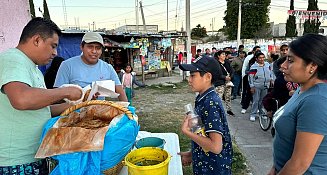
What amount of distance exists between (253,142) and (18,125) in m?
4.43

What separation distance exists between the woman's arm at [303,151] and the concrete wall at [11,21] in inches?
140

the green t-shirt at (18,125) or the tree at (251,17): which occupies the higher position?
the tree at (251,17)

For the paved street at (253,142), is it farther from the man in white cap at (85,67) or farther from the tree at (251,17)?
the tree at (251,17)

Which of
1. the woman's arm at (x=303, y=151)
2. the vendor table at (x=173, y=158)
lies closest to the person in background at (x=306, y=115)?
the woman's arm at (x=303, y=151)

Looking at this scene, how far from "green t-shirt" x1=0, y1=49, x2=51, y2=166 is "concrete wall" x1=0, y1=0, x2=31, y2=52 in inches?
92.9

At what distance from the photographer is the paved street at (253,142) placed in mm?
3839

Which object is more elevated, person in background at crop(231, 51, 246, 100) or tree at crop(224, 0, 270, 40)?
tree at crop(224, 0, 270, 40)

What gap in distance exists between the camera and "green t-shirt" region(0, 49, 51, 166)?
4.23 feet

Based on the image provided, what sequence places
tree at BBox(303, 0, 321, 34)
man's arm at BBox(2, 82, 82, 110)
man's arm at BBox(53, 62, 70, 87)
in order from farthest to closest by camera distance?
tree at BBox(303, 0, 321, 34), man's arm at BBox(53, 62, 70, 87), man's arm at BBox(2, 82, 82, 110)

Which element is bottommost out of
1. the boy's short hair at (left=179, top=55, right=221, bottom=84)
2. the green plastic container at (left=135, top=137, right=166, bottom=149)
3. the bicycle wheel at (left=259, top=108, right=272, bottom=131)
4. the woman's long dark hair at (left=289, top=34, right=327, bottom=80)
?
the bicycle wheel at (left=259, top=108, right=272, bottom=131)

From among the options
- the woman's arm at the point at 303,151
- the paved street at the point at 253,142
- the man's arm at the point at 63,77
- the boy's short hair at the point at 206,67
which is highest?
the boy's short hair at the point at 206,67

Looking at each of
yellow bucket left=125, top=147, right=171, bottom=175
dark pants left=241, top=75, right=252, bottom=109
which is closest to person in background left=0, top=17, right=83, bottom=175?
yellow bucket left=125, top=147, right=171, bottom=175

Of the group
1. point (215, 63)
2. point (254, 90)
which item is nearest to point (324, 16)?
point (254, 90)

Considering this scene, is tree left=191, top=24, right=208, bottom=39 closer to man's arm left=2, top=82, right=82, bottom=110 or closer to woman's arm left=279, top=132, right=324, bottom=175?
woman's arm left=279, top=132, right=324, bottom=175
